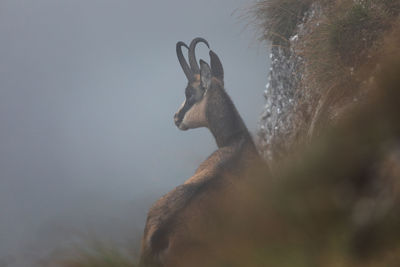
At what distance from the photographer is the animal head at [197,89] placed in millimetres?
3334

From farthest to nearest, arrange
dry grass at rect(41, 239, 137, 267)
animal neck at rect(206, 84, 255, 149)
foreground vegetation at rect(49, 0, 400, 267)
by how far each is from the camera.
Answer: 1. animal neck at rect(206, 84, 255, 149)
2. dry grass at rect(41, 239, 137, 267)
3. foreground vegetation at rect(49, 0, 400, 267)

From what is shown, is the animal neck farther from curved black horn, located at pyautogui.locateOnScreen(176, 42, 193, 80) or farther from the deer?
curved black horn, located at pyautogui.locateOnScreen(176, 42, 193, 80)

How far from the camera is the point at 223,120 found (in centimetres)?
319

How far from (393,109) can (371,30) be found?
1936 millimetres

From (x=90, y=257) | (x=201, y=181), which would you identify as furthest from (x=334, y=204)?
(x=201, y=181)

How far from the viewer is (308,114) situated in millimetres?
2773

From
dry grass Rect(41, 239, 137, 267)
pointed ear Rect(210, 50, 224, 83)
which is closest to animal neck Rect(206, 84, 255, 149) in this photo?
pointed ear Rect(210, 50, 224, 83)

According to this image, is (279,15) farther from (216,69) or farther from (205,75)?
(205,75)

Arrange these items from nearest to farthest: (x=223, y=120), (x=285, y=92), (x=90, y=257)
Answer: (x=90, y=257), (x=223, y=120), (x=285, y=92)

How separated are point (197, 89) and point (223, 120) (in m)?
0.54

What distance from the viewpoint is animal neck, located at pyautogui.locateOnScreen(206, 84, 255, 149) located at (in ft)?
9.93

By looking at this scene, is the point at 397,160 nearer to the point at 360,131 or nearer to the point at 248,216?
the point at 360,131

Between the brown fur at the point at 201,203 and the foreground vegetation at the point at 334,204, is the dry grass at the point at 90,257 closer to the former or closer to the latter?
the brown fur at the point at 201,203

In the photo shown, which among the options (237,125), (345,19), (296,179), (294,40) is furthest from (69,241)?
(294,40)
